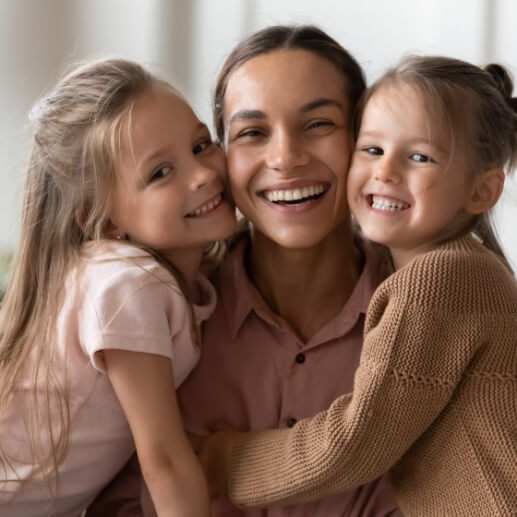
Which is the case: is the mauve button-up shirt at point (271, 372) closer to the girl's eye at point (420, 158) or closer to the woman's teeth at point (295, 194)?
the woman's teeth at point (295, 194)

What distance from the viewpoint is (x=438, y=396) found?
1.40 meters

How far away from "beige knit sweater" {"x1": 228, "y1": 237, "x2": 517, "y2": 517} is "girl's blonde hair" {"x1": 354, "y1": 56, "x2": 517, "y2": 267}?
0.18 meters

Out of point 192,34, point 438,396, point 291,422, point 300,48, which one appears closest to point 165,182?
point 300,48

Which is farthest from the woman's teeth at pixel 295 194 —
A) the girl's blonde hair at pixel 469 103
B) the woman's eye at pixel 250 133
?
the girl's blonde hair at pixel 469 103

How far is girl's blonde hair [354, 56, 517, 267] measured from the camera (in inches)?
58.8

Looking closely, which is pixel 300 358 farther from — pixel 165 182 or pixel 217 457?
pixel 165 182

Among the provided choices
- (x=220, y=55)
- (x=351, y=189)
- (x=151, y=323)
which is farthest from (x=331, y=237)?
(x=220, y=55)

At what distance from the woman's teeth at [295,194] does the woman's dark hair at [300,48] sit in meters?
0.18

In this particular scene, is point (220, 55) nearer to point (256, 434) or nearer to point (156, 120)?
point (156, 120)

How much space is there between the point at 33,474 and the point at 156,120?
660 millimetres

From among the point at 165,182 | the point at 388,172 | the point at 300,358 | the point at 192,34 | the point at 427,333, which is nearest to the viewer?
the point at 427,333

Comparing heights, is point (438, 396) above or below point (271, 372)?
above

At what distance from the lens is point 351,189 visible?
1.62m

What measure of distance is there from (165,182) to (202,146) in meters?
0.14
